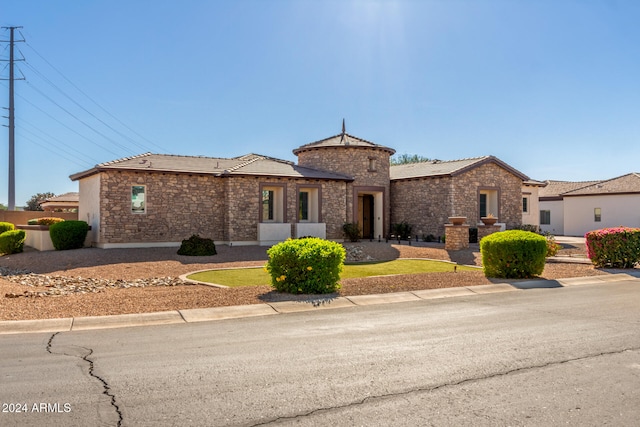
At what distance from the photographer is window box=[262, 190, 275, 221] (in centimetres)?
2594

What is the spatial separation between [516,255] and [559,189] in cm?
3320

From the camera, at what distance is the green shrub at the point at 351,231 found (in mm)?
26672

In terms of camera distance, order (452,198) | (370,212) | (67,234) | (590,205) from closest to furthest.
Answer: (67,234) < (452,198) < (370,212) < (590,205)

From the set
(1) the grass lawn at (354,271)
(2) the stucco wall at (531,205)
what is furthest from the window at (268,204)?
(2) the stucco wall at (531,205)

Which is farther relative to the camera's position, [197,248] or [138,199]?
[138,199]

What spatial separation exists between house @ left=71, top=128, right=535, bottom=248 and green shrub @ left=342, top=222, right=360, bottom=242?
1.08 feet

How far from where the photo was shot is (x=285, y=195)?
83.4 ft

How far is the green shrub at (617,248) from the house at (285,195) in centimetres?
1090

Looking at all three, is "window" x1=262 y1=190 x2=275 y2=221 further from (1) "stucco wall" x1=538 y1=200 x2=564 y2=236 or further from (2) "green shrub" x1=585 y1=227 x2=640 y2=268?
(1) "stucco wall" x1=538 y1=200 x2=564 y2=236

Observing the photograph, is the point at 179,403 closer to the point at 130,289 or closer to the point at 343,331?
the point at 343,331

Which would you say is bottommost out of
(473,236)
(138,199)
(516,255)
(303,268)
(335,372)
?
(335,372)

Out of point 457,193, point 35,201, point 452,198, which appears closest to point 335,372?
point 452,198

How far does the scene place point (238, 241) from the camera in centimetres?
2422

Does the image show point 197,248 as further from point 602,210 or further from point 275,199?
point 602,210
